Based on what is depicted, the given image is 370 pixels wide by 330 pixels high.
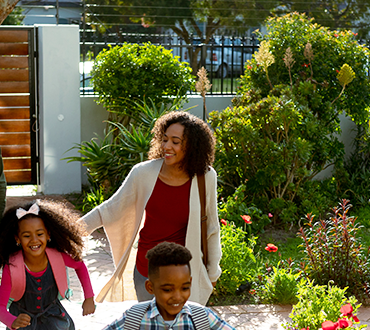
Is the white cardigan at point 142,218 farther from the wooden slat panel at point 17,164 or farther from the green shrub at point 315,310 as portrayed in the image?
the wooden slat panel at point 17,164

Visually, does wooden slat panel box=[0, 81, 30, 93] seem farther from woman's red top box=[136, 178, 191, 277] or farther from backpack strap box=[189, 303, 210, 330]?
backpack strap box=[189, 303, 210, 330]

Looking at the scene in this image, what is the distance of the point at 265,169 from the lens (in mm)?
6543

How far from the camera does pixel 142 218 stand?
3.35 meters

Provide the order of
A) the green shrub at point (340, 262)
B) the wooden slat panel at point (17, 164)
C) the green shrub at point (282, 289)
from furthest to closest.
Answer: the wooden slat panel at point (17, 164), the green shrub at point (340, 262), the green shrub at point (282, 289)

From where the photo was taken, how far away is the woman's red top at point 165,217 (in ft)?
10.6

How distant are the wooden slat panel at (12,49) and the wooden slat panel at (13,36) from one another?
0.07 metres

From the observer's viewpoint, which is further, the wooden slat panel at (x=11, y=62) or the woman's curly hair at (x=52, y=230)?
the wooden slat panel at (x=11, y=62)

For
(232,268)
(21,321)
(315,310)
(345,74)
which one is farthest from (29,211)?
(345,74)

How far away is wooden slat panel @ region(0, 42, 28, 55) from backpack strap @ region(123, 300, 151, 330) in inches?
263

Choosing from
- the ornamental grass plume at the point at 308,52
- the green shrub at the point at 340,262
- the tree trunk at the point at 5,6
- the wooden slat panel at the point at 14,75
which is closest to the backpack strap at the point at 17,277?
the green shrub at the point at 340,262

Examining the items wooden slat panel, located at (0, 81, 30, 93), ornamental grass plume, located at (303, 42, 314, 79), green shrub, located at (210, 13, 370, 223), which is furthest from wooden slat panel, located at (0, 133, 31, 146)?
ornamental grass plume, located at (303, 42, 314, 79)

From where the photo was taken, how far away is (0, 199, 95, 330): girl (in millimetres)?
2816

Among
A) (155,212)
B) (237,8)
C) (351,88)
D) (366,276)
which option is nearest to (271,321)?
(366,276)

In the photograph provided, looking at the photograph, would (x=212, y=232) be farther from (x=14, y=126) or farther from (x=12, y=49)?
(x=12, y=49)
